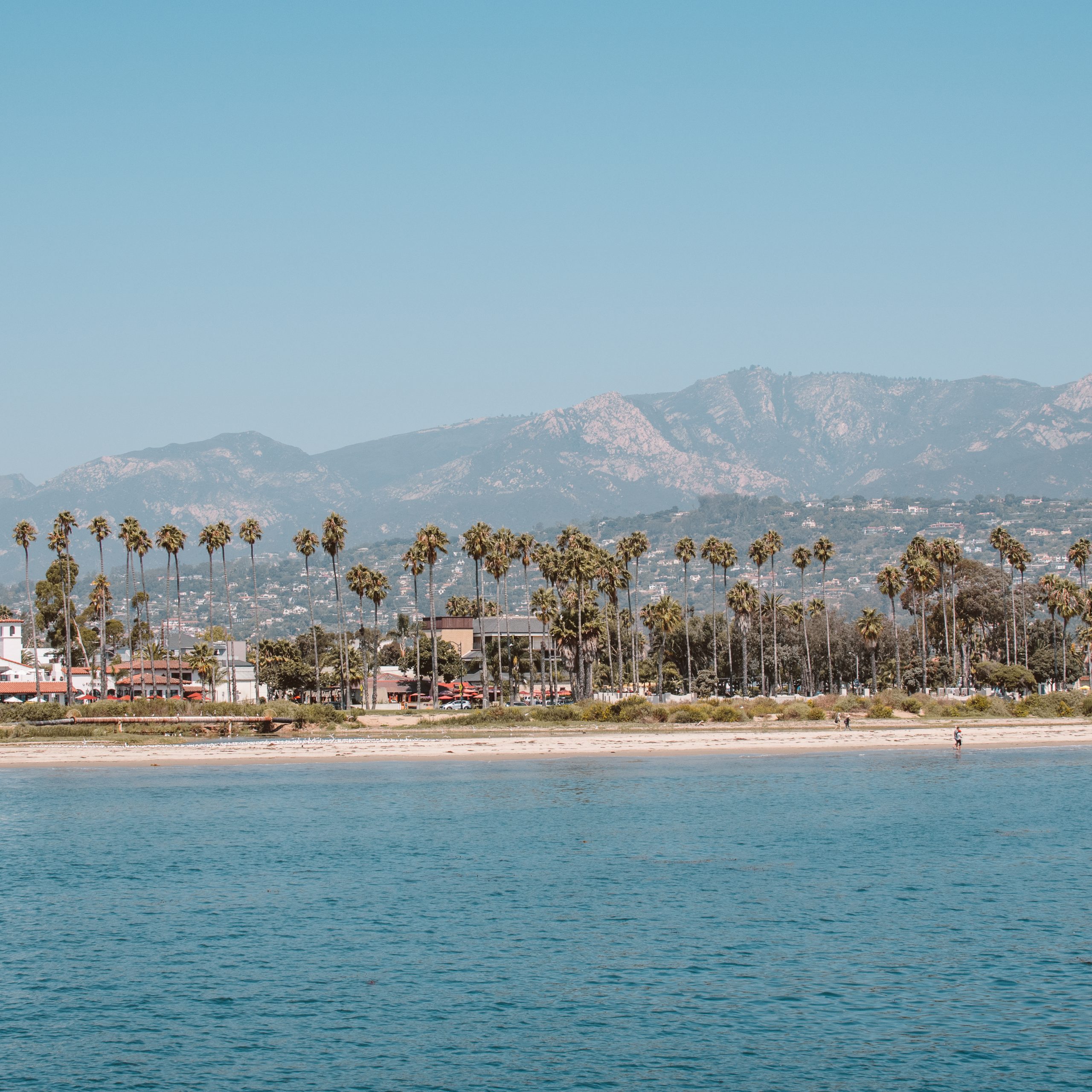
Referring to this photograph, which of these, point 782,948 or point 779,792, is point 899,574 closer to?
point 779,792

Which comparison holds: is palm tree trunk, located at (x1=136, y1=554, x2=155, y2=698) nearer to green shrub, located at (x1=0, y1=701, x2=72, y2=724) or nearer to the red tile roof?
the red tile roof

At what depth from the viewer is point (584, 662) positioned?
124438 mm

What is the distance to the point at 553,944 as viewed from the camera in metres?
31.9

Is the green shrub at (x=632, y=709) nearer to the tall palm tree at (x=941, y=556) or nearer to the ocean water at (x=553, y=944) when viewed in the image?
the tall palm tree at (x=941, y=556)

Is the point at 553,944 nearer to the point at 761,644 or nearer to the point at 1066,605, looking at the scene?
the point at 761,644

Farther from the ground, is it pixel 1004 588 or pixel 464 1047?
pixel 1004 588

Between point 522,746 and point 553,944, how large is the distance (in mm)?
53783

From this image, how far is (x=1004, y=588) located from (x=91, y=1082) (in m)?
171

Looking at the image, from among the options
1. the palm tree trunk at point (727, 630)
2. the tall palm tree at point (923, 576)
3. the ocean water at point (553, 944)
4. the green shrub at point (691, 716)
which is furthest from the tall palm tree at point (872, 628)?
the ocean water at point (553, 944)

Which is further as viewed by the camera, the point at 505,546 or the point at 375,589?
the point at 505,546

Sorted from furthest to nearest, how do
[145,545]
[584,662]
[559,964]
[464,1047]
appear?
[145,545] < [584,662] < [559,964] < [464,1047]

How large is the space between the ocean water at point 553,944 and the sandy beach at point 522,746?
69.0ft

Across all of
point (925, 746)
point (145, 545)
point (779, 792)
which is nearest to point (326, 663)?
point (145, 545)

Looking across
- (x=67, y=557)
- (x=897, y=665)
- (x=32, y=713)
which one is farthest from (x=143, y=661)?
(x=897, y=665)
